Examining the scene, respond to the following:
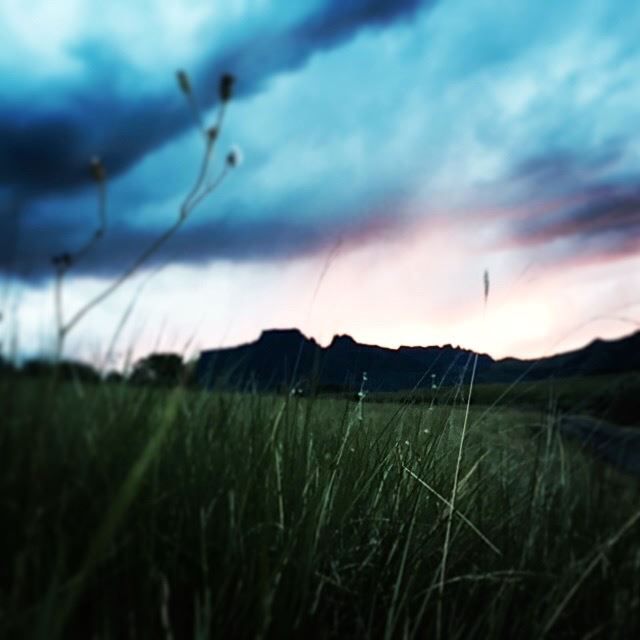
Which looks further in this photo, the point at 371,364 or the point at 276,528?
the point at 371,364

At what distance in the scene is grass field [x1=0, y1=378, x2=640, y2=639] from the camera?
1265 millimetres

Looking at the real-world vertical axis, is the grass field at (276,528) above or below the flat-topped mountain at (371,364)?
below

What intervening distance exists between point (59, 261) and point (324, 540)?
1.00m

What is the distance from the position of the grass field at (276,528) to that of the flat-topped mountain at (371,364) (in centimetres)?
10

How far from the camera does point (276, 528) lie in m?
1.94

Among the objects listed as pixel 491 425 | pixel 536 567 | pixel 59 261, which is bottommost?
pixel 536 567

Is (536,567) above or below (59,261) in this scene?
below

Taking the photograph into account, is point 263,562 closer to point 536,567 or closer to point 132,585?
point 132,585

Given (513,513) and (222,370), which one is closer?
(222,370)

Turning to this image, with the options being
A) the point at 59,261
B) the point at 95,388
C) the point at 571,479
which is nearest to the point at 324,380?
the point at 571,479

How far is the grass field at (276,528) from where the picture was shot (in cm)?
126

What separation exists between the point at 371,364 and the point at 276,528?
1.73m

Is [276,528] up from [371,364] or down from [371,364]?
down

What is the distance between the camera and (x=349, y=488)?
2.40m
